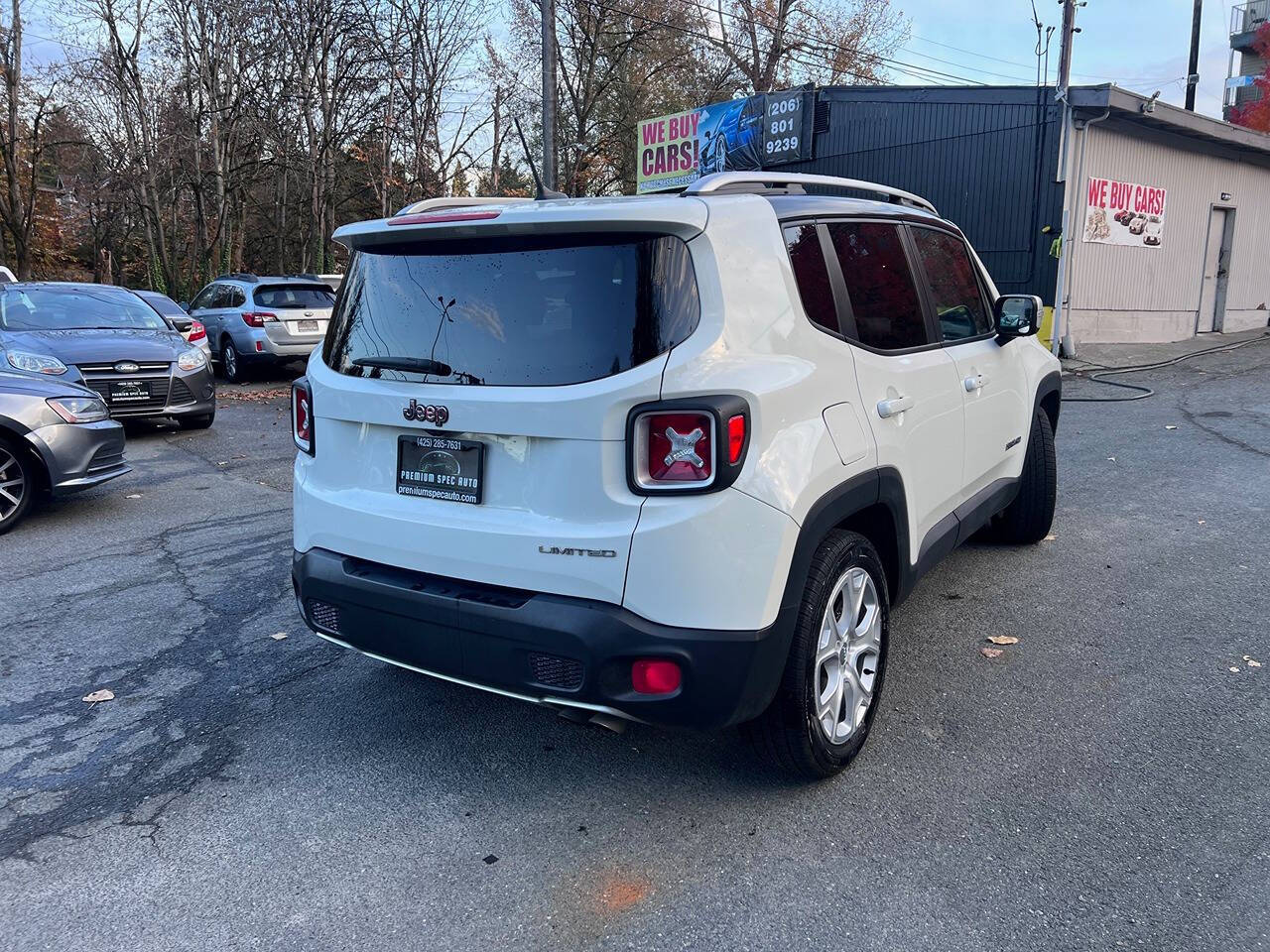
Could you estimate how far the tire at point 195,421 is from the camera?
1019 cm

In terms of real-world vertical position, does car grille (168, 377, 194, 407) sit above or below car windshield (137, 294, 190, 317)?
Answer: below

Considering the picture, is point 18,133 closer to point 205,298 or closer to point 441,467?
point 205,298

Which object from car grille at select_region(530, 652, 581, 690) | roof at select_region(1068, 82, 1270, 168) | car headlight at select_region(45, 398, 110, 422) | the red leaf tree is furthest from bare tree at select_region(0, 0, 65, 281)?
the red leaf tree

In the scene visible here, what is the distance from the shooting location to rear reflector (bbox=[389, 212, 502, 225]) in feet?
9.40

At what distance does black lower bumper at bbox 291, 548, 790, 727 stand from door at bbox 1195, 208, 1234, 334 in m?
19.1

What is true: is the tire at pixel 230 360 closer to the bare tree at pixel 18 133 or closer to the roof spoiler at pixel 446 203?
the roof spoiler at pixel 446 203

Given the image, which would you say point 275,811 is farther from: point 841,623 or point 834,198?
point 834,198

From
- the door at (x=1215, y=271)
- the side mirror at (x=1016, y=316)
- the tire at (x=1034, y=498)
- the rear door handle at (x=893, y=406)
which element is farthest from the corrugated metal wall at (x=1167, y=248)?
the rear door handle at (x=893, y=406)

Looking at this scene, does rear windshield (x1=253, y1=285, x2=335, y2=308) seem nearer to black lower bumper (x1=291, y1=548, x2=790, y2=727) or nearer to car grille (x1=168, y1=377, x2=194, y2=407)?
car grille (x1=168, y1=377, x2=194, y2=407)

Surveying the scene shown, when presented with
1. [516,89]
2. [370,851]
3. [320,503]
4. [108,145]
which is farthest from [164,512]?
[516,89]

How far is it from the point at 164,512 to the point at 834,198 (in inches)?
217

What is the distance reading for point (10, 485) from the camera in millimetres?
6324

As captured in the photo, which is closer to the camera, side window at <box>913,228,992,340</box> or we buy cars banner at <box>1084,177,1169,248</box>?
side window at <box>913,228,992,340</box>

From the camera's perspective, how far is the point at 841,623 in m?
3.15
